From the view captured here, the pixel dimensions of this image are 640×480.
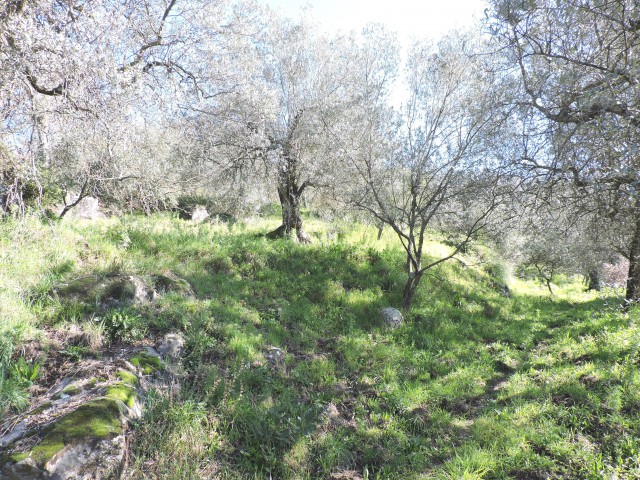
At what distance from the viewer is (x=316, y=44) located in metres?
10.9

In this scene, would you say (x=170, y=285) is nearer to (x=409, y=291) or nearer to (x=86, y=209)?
(x=409, y=291)

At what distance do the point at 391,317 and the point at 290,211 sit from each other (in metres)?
5.06

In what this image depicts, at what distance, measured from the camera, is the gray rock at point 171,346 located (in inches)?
196

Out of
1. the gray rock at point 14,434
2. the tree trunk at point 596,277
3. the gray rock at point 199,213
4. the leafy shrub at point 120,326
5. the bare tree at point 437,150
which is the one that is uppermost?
the bare tree at point 437,150

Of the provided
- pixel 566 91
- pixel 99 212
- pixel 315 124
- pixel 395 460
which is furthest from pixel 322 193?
pixel 99 212

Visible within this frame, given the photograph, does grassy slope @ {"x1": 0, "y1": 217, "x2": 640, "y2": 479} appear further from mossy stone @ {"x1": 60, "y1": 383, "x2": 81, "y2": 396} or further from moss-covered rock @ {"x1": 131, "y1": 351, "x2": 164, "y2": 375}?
mossy stone @ {"x1": 60, "y1": 383, "x2": 81, "y2": 396}

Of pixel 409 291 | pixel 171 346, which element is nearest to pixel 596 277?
pixel 409 291

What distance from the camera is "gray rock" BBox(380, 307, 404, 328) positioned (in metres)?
8.40

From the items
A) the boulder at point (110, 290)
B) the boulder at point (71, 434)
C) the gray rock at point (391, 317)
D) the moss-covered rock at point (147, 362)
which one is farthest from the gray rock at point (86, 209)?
the gray rock at point (391, 317)

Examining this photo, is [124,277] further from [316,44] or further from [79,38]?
[316,44]

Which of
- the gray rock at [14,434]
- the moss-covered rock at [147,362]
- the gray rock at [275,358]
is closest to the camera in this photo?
the gray rock at [14,434]

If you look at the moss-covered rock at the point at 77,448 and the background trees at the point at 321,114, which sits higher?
the background trees at the point at 321,114

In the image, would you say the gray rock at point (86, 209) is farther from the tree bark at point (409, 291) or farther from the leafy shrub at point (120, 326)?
the tree bark at point (409, 291)

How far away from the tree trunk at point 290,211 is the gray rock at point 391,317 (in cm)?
434
